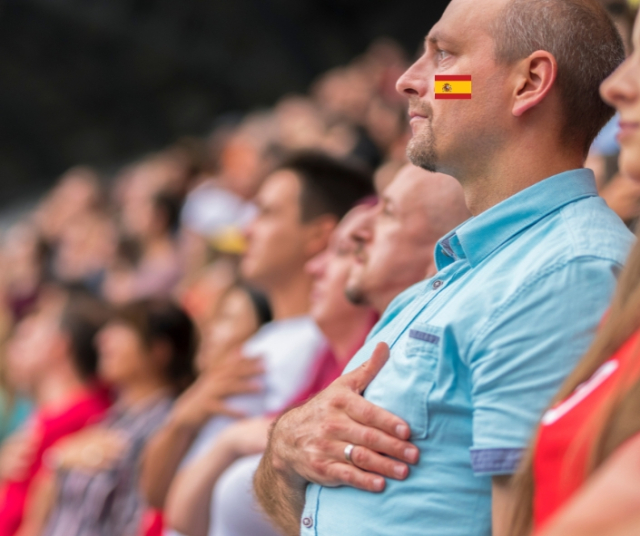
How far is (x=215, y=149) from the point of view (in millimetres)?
6086

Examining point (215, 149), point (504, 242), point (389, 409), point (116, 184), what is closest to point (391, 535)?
point (389, 409)

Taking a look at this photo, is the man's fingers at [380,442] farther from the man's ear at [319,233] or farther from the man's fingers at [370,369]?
the man's ear at [319,233]

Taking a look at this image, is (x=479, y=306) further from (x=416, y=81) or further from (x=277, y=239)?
(x=277, y=239)

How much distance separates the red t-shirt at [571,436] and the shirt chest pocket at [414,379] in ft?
0.79

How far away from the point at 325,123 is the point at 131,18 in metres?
5.09

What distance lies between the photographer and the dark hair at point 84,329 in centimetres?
332

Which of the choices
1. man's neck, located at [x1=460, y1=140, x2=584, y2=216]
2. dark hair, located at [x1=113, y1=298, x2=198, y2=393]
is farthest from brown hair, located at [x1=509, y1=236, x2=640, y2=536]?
dark hair, located at [x1=113, y1=298, x2=198, y2=393]

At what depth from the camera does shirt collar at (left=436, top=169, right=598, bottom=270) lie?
123cm

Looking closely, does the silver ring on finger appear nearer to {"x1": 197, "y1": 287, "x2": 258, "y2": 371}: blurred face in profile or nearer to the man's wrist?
the man's wrist

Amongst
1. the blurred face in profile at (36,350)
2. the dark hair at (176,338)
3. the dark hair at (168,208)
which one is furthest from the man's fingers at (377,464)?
the dark hair at (168,208)

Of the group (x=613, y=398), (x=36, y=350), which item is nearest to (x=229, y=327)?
(x=36, y=350)

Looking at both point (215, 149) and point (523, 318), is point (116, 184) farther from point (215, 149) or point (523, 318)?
point (523, 318)

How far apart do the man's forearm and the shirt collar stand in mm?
431

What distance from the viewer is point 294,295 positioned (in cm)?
262
